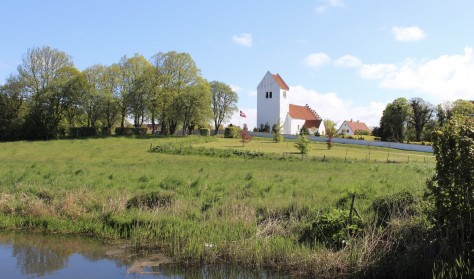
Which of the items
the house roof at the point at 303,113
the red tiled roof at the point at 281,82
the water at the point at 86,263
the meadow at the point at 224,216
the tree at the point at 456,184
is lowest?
the water at the point at 86,263

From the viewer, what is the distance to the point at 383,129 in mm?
103938

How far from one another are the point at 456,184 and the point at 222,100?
288ft

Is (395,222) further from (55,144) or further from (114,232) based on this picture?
(55,144)

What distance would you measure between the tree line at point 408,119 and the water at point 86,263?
92953mm

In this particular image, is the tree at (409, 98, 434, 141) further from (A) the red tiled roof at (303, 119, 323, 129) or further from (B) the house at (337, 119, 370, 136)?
(B) the house at (337, 119, 370, 136)

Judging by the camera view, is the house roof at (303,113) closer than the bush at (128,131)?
No

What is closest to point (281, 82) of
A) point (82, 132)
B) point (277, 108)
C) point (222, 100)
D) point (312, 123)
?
point (277, 108)

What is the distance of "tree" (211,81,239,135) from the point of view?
314 ft

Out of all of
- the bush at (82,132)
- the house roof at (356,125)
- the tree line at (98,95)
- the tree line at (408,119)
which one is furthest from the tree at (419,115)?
the bush at (82,132)

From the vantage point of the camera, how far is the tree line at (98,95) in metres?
69.2

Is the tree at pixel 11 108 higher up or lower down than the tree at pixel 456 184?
higher up

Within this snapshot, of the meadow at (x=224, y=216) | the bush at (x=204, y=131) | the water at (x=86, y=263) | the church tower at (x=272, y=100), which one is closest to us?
the water at (x=86, y=263)

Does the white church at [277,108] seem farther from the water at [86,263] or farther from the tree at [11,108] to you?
the water at [86,263]

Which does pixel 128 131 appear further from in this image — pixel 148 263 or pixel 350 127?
pixel 350 127
